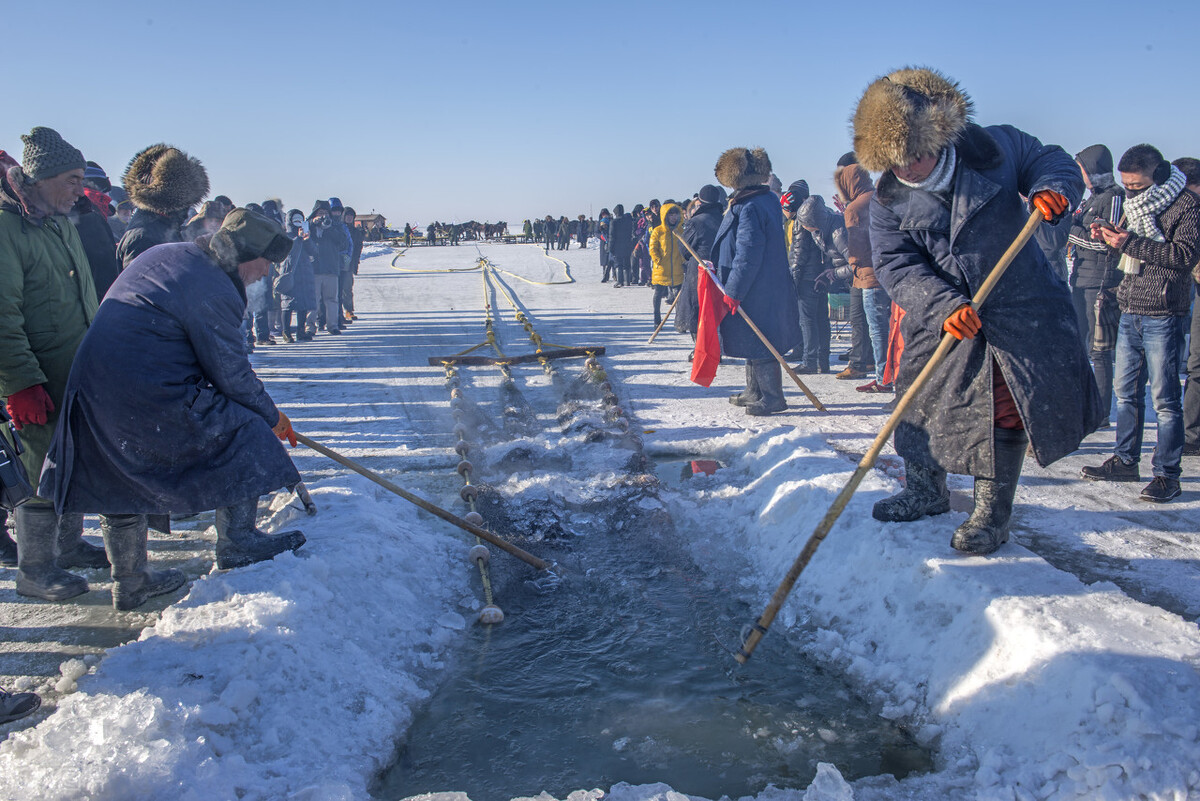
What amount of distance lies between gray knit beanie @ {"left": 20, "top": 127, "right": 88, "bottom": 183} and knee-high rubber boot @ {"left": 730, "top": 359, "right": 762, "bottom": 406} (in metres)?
5.08

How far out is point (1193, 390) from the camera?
5.17 m

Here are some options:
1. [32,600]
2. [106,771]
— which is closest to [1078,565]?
[106,771]

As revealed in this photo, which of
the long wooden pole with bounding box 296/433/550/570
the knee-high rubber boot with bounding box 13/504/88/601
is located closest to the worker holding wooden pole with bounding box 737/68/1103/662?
the long wooden pole with bounding box 296/433/550/570

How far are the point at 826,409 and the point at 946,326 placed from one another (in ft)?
12.8

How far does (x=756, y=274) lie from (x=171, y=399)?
15.8 feet

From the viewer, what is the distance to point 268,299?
466 inches

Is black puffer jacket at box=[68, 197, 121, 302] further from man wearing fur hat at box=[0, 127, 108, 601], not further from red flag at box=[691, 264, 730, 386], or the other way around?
red flag at box=[691, 264, 730, 386]

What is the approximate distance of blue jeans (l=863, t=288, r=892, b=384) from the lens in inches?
280

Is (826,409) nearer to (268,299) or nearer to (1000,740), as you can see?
(1000,740)

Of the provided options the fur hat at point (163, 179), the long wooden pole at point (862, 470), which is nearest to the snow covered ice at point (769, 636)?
the long wooden pole at point (862, 470)

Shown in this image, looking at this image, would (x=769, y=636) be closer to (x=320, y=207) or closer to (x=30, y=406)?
(x=30, y=406)

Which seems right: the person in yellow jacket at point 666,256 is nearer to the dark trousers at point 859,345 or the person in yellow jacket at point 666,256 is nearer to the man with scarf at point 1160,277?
the dark trousers at point 859,345

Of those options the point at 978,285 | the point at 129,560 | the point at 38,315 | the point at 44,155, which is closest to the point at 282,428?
the point at 129,560

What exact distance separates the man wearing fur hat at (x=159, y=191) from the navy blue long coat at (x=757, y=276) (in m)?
4.08
